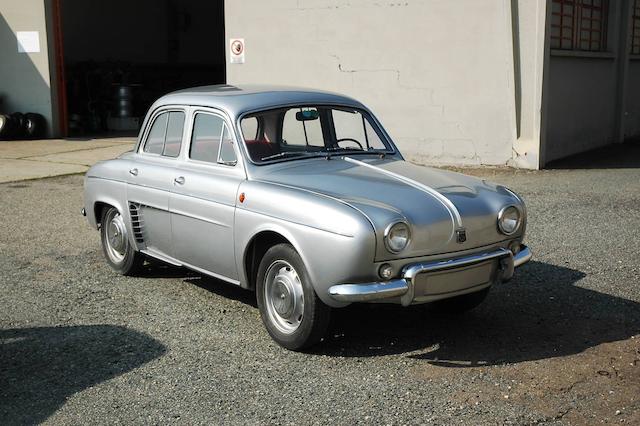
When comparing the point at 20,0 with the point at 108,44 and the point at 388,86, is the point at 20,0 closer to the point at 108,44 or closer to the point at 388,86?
the point at 108,44

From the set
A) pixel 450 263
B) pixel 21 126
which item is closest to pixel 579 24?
pixel 450 263

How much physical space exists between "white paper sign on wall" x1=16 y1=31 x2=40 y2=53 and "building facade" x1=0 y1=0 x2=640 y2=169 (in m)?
5.22

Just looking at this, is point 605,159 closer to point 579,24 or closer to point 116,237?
point 579,24

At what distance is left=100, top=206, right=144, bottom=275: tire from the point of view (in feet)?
20.5

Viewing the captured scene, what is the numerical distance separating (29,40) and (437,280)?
15.4 m

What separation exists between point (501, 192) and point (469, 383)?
1358 mm

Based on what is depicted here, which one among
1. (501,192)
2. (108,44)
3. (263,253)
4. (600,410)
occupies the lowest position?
(600,410)

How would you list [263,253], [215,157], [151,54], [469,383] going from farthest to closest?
1. [151,54]
2. [215,157]
3. [263,253]
4. [469,383]

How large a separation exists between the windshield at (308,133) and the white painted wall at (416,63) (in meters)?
6.76

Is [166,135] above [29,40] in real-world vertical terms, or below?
below

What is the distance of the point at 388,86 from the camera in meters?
13.1

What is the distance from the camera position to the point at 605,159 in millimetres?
13164

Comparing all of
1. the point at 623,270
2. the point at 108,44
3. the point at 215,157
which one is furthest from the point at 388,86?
the point at 108,44

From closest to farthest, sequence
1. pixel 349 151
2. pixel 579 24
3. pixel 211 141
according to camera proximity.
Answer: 1. pixel 211 141
2. pixel 349 151
3. pixel 579 24
